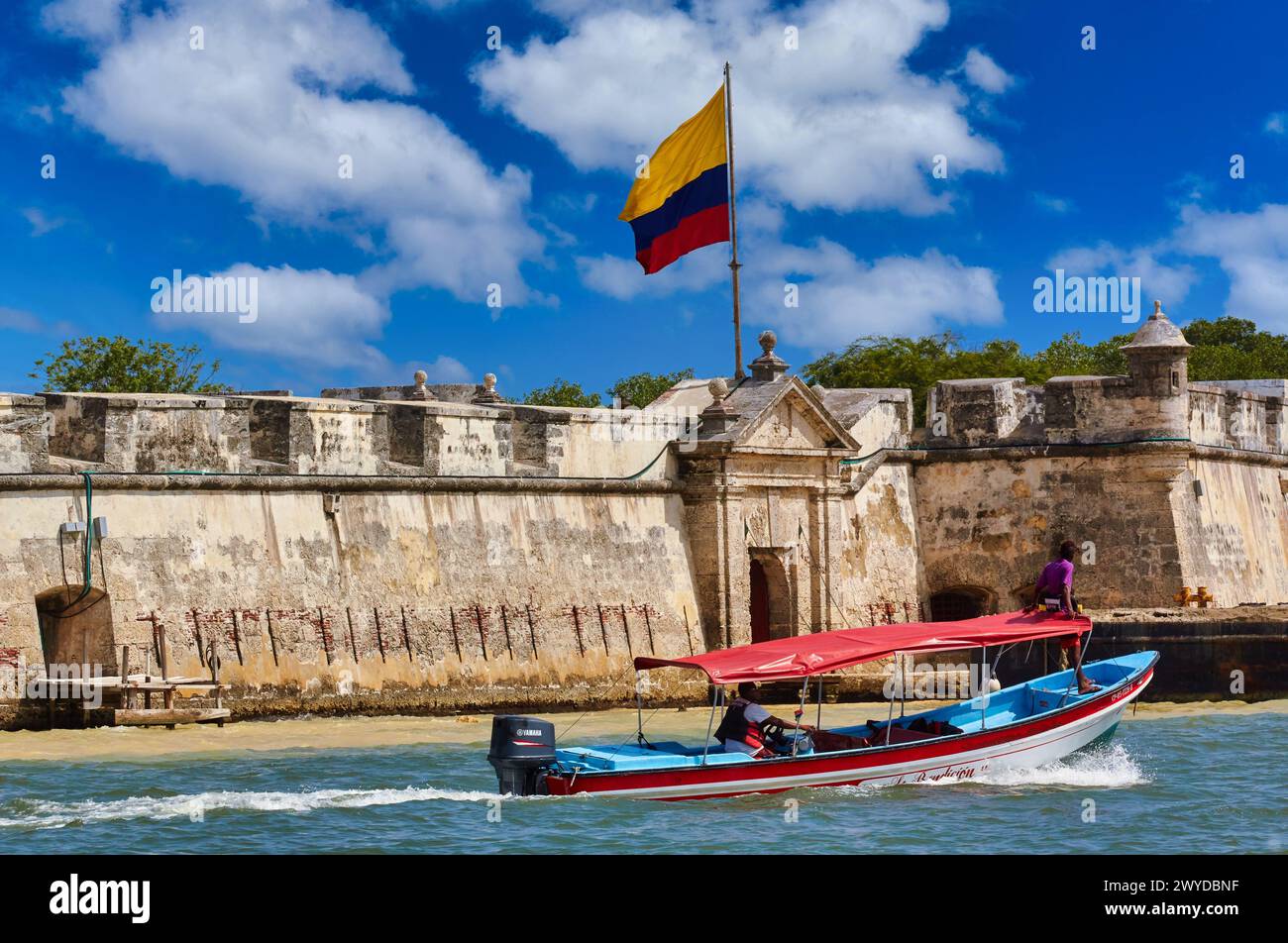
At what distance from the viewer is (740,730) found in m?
17.2

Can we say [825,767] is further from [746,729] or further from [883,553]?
[883,553]

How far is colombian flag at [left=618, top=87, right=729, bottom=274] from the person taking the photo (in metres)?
27.6

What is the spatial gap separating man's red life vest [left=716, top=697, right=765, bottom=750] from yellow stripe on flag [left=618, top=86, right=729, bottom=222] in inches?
470

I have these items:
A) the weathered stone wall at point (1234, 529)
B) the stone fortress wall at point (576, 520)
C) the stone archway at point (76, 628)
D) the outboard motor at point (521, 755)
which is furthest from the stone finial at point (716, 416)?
the outboard motor at point (521, 755)

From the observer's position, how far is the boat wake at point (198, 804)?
14.8 metres

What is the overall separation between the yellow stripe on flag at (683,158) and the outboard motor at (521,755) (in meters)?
12.8

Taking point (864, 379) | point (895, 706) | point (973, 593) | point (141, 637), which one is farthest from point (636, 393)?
point (141, 637)

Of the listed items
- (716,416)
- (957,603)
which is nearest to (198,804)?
(716,416)

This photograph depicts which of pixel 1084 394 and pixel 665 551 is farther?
pixel 1084 394

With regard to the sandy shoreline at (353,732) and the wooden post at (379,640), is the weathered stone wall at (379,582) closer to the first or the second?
the wooden post at (379,640)

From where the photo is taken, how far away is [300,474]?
72.3 feet
